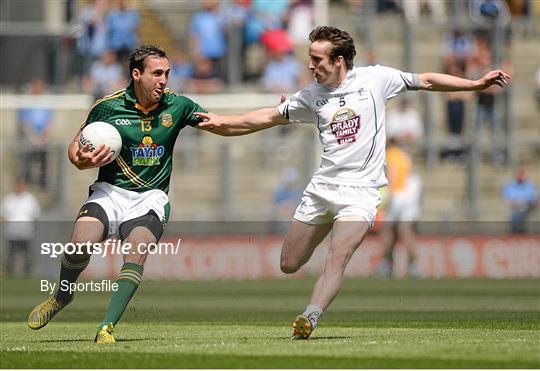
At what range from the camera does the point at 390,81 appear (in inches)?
464

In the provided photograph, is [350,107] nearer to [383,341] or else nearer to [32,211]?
[383,341]

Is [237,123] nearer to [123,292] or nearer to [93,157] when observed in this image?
[93,157]

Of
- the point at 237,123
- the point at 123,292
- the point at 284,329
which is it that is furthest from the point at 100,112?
the point at 284,329

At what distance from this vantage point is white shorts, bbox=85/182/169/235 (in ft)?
37.9

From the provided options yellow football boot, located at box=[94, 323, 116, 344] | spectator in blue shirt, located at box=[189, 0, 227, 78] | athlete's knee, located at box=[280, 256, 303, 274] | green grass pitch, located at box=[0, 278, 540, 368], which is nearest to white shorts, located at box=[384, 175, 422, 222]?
green grass pitch, located at box=[0, 278, 540, 368]

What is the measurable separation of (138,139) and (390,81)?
84.5 inches

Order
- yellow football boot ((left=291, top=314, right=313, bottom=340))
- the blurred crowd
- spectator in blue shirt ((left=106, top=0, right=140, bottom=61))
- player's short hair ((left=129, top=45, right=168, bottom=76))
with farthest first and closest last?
spectator in blue shirt ((left=106, top=0, right=140, bottom=61)) < the blurred crowd < player's short hair ((left=129, top=45, right=168, bottom=76)) < yellow football boot ((left=291, top=314, right=313, bottom=340))

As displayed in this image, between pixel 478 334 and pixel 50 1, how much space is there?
21.9 meters

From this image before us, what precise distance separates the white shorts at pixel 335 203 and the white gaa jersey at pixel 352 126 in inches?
2.4

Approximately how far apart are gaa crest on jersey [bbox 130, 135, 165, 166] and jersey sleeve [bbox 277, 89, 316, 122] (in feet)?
3.62

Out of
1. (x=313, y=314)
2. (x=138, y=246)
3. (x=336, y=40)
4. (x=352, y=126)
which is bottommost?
(x=313, y=314)

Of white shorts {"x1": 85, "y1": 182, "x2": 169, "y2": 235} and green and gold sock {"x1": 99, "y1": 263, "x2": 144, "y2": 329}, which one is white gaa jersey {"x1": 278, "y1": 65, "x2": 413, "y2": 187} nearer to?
white shorts {"x1": 85, "y1": 182, "x2": 169, "y2": 235}

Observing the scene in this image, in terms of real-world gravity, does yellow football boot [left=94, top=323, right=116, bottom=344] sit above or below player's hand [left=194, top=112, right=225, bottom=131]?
below

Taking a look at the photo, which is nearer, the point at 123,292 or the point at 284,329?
the point at 123,292
